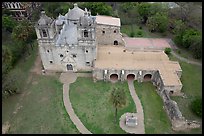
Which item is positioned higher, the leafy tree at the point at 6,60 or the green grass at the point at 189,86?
the leafy tree at the point at 6,60

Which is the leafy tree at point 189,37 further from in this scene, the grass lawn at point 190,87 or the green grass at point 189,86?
the green grass at point 189,86

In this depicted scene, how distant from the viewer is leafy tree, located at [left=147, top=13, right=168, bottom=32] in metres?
70.9

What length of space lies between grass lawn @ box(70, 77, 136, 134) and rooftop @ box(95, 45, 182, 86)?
14.2 feet

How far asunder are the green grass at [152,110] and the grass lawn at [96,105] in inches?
103

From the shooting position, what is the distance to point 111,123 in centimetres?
4491

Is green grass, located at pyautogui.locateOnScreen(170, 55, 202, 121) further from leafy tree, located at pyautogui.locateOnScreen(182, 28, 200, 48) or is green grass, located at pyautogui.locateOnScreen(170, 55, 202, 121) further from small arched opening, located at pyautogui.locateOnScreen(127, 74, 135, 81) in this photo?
small arched opening, located at pyautogui.locateOnScreen(127, 74, 135, 81)

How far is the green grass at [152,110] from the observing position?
4425cm

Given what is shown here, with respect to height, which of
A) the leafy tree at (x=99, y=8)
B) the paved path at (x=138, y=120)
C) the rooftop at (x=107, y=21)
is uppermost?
the leafy tree at (x=99, y=8)

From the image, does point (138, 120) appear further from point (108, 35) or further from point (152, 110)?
point (108, 35)

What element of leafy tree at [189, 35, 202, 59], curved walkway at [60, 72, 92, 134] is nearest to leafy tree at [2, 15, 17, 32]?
curved walkway at [60, 72, 92, 134]

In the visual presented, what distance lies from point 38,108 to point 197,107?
103 ft

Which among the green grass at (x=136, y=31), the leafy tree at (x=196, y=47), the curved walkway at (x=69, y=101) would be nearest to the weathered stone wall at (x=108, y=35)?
the green grass at (x=136, y=31)

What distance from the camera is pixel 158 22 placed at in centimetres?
7094

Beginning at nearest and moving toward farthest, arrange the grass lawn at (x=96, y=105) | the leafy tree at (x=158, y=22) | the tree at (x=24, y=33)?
the grass lawn at (x=96, y=105), the tree at (x=24, y=33), the leafy tree at (x=158, y=22)
